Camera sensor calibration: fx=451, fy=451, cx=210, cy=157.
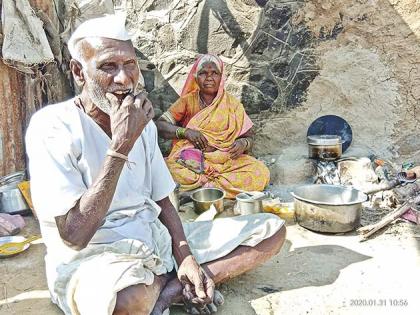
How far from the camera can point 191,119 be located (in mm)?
4445

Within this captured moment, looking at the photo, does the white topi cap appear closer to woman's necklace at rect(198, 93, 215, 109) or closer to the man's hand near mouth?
the man's hand near mouth

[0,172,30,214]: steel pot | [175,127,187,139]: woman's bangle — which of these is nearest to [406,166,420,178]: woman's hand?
[175,127,187,139]: woman's bangle

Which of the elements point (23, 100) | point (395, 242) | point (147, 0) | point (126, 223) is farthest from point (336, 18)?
point (126, 223)

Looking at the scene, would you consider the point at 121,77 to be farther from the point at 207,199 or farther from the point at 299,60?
the point at 299,60

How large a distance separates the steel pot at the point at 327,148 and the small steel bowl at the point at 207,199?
112 cm

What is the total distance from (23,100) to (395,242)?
3229mm

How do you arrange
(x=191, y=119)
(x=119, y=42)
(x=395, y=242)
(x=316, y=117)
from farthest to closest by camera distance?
(x=316, y=117)
(x=191, y=119)
(x=395, y=242)
(x=119, y=42)

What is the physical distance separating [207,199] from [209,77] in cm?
123

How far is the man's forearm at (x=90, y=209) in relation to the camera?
1.75 metres

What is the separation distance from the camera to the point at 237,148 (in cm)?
429

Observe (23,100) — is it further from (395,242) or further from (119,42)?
(395,242)

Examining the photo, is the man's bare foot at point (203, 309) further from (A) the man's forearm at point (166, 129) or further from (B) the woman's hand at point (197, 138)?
(A) the man's forearm at point (166, 129)

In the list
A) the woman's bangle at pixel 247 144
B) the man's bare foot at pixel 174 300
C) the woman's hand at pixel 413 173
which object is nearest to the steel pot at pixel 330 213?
the woman's hand at pixel 413 173

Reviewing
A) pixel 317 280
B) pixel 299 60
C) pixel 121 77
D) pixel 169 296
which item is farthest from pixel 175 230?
pixel 299 60
